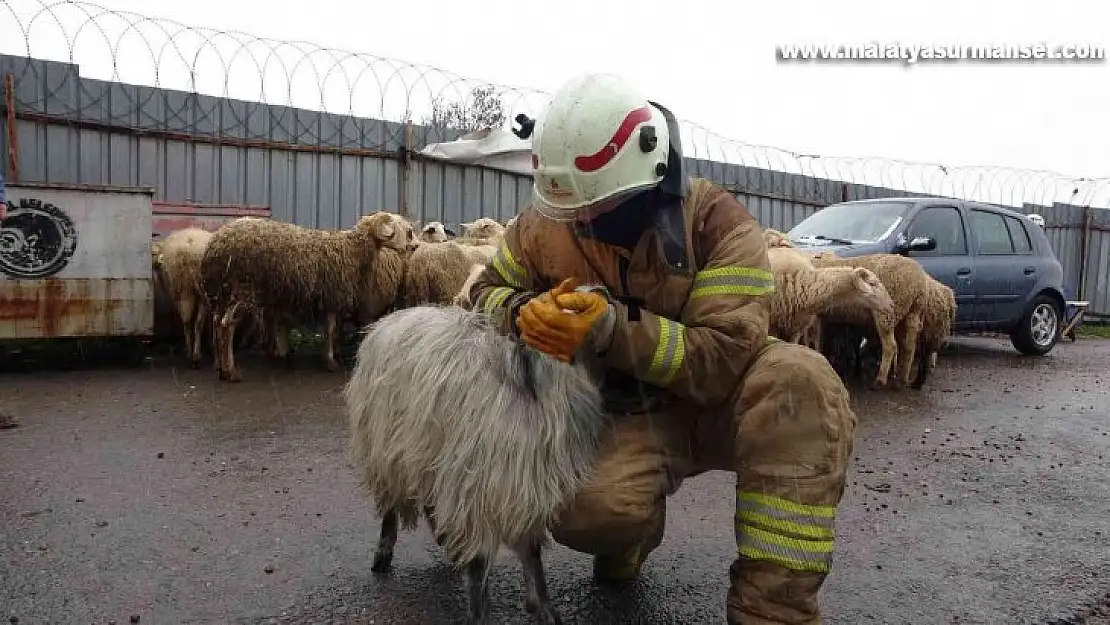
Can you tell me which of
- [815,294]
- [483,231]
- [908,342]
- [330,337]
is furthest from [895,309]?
[330,337]

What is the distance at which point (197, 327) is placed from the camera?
8.38 m

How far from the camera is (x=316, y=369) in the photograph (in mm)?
8555

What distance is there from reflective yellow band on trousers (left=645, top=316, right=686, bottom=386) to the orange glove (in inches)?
7.5

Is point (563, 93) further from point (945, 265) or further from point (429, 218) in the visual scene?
point (429, 218)

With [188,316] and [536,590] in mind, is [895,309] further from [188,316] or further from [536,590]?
[188,316]

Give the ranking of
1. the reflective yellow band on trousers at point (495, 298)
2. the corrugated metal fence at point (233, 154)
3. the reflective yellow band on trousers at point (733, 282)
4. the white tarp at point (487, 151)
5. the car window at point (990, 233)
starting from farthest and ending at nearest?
the white tarp at point (487, 151)
the car window at point (990, 233)
the corrugated metal fence at point (233, 154)
the reflective yellow band on trousers at point (495, 298)
the reflective yellow band on trousers at point (733, 282)

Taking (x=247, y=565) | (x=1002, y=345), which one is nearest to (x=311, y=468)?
(x=247, y=565)

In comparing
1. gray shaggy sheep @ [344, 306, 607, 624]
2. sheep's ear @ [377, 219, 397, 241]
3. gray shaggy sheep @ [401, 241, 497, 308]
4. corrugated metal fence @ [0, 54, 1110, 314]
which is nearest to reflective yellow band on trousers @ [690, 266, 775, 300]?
gray shaggy sheep @ [344, 306, 607, 624]

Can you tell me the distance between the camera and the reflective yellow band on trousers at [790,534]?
234 cm

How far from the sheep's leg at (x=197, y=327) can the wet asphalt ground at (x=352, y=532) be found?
187 cm

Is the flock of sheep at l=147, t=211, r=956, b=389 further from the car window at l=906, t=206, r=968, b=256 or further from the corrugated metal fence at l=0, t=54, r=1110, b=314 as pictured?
the corrugated metal fence at l=0, t=54, r=1110, b=314

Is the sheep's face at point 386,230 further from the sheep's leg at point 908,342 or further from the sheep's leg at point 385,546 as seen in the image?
the sheep's leg at point 385,546

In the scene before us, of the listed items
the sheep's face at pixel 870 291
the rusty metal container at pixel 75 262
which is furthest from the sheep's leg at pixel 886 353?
the rusty metal container at pixel 75 262

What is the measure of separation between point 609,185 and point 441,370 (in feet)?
2.52
